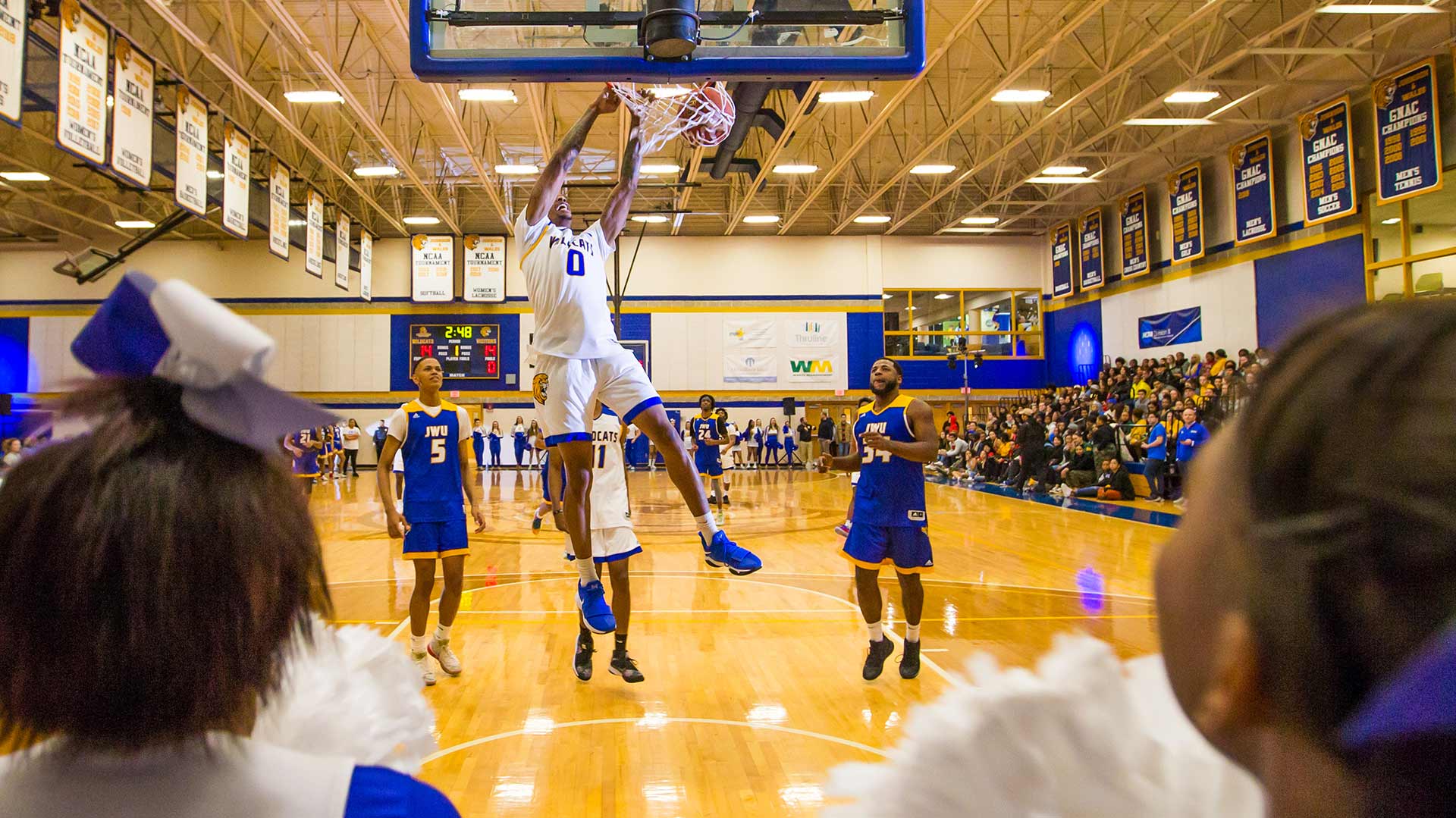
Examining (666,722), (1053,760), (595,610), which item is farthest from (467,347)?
(1053,760)

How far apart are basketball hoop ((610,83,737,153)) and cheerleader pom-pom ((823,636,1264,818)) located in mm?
4100

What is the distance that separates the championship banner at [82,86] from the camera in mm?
8703

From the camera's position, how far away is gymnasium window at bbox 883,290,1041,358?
2623 cm

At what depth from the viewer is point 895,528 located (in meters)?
5.14

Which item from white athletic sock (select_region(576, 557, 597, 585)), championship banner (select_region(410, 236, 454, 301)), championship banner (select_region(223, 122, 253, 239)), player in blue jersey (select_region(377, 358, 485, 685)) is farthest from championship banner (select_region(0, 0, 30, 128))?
championship banner (select_region(410, 236, 454, 301))

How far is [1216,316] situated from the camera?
1916cm

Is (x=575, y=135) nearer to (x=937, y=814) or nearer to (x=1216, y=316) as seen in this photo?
(x=937, y=814)

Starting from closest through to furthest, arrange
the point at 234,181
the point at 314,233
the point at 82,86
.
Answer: the point at 82,86 < the point at 234,181 < the point at 314,233

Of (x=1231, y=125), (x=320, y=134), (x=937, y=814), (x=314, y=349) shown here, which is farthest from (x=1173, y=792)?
(x=314, y=349)

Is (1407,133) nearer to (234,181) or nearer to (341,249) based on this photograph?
(234,181)

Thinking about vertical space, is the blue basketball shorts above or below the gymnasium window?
below

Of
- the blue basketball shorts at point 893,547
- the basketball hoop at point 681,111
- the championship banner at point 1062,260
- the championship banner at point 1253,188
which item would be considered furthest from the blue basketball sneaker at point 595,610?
the championship banner at point 1062,260

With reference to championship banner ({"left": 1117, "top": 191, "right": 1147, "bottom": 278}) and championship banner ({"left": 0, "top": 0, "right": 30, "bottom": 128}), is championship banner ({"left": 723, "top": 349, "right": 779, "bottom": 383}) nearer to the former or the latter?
championship banner ({"left": 1117, "top": 191, "right": 1147, "bottom": 278})

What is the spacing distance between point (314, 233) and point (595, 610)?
15242 millimetres
